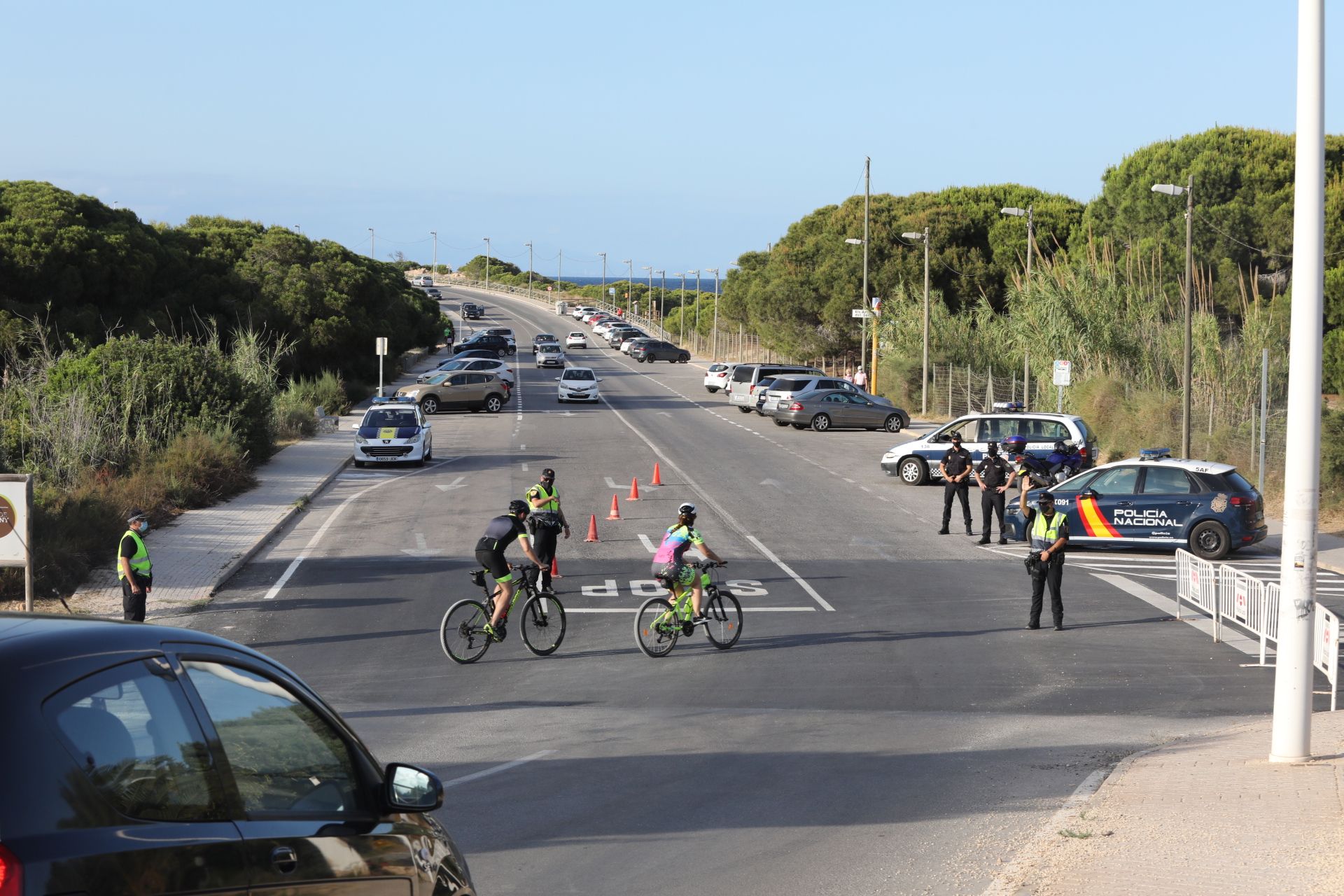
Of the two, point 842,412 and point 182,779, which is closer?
point 182,779

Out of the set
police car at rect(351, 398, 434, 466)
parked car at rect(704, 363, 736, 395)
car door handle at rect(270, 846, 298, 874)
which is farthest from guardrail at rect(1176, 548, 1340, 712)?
parked car at rect(704, 363, 736, 395)

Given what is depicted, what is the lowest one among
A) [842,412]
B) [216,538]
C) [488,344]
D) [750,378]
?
[216,538]

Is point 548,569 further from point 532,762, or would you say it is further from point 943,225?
point 943,225

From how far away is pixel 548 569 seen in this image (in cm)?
1733

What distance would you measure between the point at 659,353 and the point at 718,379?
1137 inches

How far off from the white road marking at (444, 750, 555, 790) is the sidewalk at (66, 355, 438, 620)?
813 centimetres

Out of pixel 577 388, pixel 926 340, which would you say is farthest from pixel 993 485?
pixel 577 388

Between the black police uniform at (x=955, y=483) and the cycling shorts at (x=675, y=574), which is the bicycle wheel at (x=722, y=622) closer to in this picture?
the cycling shorts at (x=675, y=574)

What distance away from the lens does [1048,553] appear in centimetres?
1645

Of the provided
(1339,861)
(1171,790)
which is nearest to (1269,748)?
(1171,790)

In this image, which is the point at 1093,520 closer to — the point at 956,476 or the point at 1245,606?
the point at 956,476

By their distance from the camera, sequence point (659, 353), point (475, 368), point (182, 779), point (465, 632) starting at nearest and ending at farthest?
point (182, 779) → point (465, 632) → point (475, 368) → point (659, 353)

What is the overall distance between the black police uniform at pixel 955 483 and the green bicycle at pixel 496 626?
10.7 m

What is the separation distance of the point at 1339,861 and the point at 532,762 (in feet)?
17.9
